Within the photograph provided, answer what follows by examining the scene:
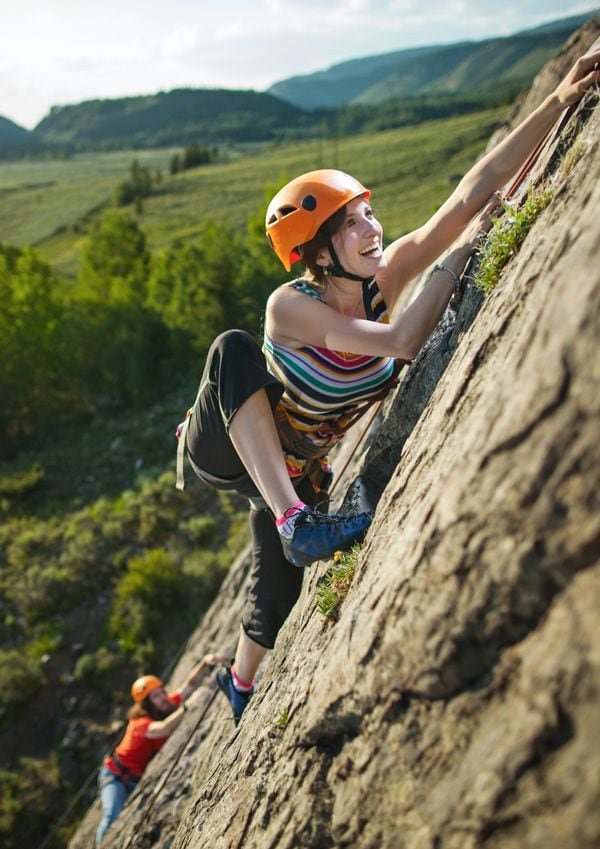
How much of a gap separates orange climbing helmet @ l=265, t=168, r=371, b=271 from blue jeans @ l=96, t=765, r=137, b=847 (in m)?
7.40

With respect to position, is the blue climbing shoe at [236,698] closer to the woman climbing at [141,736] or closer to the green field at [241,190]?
the woman climbing at [141,736]

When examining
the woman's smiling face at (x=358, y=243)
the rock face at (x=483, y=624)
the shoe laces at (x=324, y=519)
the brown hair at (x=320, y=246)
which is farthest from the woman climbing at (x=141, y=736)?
the woman's smiling face at (x=358, y=243)

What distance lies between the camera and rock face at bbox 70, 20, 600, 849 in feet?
6.77

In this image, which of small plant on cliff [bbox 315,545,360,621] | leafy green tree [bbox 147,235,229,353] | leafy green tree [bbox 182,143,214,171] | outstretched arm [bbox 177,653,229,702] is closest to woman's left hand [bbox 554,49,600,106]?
small plant on cliff [bbox 315,545,360,621]

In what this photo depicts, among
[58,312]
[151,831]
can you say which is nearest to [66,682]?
[151,831]

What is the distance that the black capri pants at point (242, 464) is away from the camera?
4316mm

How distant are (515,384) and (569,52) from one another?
10013 millimetres

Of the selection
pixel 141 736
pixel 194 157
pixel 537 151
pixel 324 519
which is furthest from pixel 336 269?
pixel 194 157

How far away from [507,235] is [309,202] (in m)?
1.35

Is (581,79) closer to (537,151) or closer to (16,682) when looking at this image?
(537,151)

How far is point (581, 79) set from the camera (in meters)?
3.99

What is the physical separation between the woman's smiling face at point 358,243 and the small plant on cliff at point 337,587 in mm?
1922

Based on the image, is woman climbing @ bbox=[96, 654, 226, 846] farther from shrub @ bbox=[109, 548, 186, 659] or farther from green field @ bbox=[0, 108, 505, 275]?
green field @ bbox=[0, 108, 505, 275]

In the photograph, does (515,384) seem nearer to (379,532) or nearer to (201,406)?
(379,532)
